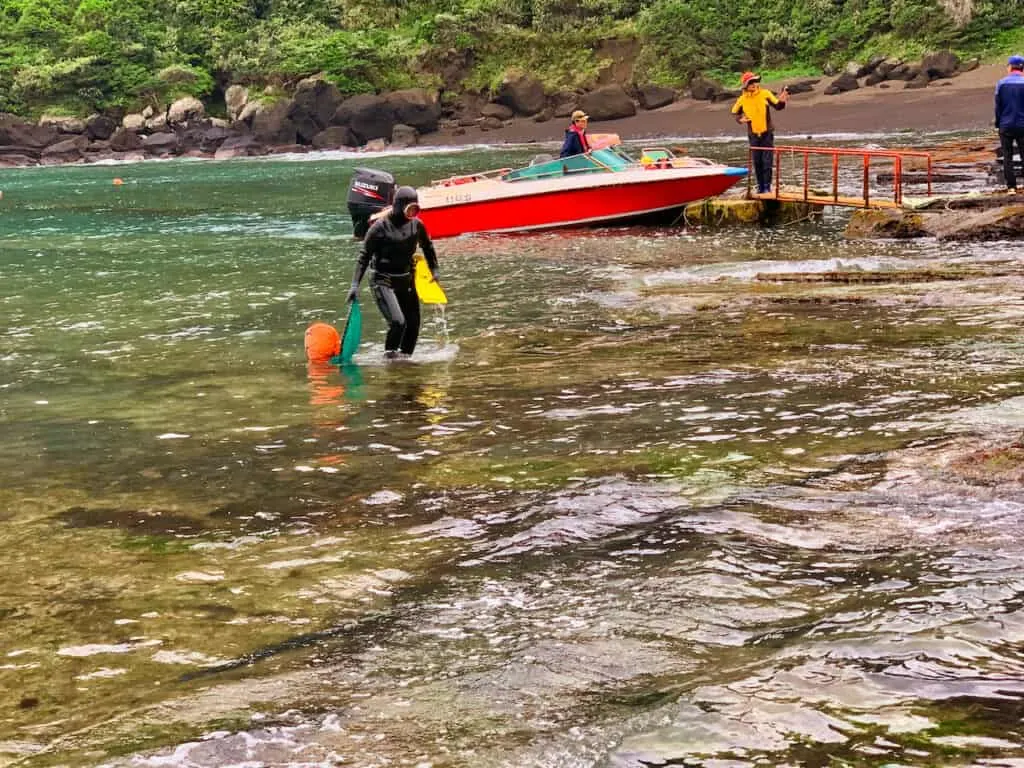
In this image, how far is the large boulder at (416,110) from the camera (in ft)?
186

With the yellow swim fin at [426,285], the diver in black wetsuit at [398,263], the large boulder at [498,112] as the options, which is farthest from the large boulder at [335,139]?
the diver in black wetsuit at [398,263]

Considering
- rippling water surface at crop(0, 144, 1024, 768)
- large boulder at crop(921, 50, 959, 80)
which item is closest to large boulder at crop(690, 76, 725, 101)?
large boulder at crop(921, 50, 959, 80)

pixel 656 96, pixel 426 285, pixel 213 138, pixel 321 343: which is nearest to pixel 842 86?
pixel 656 96

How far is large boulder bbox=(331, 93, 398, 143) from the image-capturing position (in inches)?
2229

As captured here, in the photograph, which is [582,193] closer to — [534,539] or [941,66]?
[534,539]

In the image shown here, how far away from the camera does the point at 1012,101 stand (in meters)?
17.4

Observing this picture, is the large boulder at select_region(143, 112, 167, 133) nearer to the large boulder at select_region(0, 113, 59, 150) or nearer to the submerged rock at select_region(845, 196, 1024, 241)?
the large boulder at select_region(0, 113, 59, 150)

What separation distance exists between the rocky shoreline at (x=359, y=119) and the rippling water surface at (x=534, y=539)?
124 feet

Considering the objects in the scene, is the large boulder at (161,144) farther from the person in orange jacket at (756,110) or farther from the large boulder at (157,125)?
the person in orange jacket at (756,110)

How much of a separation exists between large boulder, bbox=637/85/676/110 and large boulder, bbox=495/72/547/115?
4.86m

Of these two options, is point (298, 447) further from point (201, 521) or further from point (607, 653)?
point (607, 653)

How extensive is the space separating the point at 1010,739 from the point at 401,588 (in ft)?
9.62

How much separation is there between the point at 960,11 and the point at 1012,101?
3479 centimetres

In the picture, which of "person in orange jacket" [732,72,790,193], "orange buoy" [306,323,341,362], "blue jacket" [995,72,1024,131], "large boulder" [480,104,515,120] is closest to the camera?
"orange buoy" [306,323,341,362]
